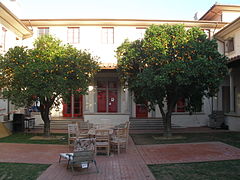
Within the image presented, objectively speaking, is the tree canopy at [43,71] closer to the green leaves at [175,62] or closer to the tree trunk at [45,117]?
the tree trunk at [45,117]

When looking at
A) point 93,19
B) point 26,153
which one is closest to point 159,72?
point 26,153

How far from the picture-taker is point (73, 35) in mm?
19297

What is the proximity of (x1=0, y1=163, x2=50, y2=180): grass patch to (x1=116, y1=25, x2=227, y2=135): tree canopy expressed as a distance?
19.3ft

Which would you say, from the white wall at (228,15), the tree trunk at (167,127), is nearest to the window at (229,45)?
the white wall at (228,15)

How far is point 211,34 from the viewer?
19469 mm

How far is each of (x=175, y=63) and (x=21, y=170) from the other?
292 inches

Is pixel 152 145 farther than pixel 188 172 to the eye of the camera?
Yes

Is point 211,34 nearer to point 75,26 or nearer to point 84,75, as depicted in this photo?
point 75,26

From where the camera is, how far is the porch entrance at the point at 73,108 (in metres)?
20.1

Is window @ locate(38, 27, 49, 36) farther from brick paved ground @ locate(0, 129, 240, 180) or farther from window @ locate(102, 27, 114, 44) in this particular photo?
brick paved ground @ locate(0, 129, 240, 180)

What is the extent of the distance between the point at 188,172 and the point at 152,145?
14.1 ft

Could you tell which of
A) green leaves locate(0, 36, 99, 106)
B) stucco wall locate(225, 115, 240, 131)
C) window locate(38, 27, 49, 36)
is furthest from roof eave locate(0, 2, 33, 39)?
stucco wall locate(225, 115, 240, 131)

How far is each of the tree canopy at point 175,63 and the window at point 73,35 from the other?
24.6 feet

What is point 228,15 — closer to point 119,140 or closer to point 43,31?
point 43,31
